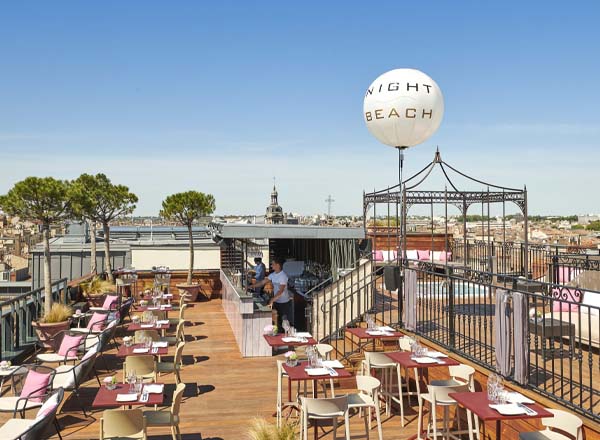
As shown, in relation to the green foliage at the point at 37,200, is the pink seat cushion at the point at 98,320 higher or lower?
lower

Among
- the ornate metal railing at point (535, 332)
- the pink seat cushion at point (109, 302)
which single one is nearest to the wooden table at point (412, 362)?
the ornate metal railing at point (535, 332)

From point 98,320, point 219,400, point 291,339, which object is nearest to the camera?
point 219,400

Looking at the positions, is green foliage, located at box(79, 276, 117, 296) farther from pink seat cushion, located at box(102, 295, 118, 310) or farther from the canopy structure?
the canopy structure

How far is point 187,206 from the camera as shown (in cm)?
1844

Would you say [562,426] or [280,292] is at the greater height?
[280,292]

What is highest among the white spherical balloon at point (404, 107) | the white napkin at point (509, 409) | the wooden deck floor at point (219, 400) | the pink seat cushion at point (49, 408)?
the white spherical balloon at point (404, 107)

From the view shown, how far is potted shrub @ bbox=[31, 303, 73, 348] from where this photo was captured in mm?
10688

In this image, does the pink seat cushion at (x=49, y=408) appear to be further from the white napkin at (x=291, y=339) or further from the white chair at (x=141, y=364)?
the white napkin at (x=291, y=339)

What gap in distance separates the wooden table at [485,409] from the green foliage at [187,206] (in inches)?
563

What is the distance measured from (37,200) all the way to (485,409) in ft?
33.2

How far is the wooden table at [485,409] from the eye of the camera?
4469mm

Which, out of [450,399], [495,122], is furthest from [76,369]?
[495,122]

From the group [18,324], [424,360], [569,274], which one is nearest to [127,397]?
[424,360]

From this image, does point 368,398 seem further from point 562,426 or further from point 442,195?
point 442,195
